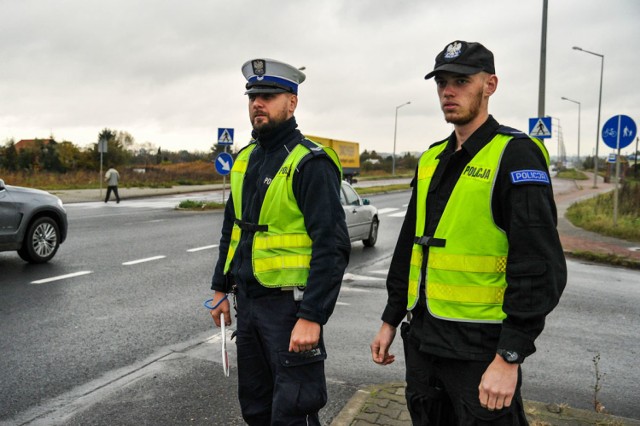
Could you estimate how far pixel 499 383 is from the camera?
1932 millimetres

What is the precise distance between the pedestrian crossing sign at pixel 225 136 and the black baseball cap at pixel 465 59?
18125 millimetres

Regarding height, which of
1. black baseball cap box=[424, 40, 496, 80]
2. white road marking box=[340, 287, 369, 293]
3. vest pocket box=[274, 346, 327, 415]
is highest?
black baseball cap box=[424, 40, 496, 80]

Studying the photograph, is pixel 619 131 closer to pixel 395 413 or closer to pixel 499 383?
pixel 395 413

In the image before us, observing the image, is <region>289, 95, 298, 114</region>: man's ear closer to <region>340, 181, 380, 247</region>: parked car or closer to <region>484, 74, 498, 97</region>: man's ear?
<region>484, 74, 498, 97</region>: man's ear

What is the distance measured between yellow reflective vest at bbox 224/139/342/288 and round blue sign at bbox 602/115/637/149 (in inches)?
528

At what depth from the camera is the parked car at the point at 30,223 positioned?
29.0ft

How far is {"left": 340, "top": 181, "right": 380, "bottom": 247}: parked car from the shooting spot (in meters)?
11.2

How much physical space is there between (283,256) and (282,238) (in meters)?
0.08

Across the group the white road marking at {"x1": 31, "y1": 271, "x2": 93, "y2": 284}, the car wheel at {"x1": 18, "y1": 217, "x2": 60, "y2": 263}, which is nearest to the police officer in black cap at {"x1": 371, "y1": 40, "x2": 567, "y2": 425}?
the white road marking at {"x1": 31, "y1": 271, "x2": 93, "y2": 284}

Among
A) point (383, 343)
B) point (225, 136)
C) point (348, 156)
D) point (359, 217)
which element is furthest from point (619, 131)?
point (348, 156)

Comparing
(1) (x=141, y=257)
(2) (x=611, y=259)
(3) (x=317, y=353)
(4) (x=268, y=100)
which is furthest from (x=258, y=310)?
(2) (x=611, y=259)

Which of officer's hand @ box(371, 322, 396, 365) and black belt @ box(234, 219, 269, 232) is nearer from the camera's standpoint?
officer's hand @ box(371, 322, 396, 365)

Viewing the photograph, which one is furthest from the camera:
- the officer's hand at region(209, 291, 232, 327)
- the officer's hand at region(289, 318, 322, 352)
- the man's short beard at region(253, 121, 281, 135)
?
the officer's hand at region(209, 291, 232, 327)

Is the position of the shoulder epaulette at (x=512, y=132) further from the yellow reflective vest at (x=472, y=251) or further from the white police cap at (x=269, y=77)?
the white police cap at (x=269, y=77)
